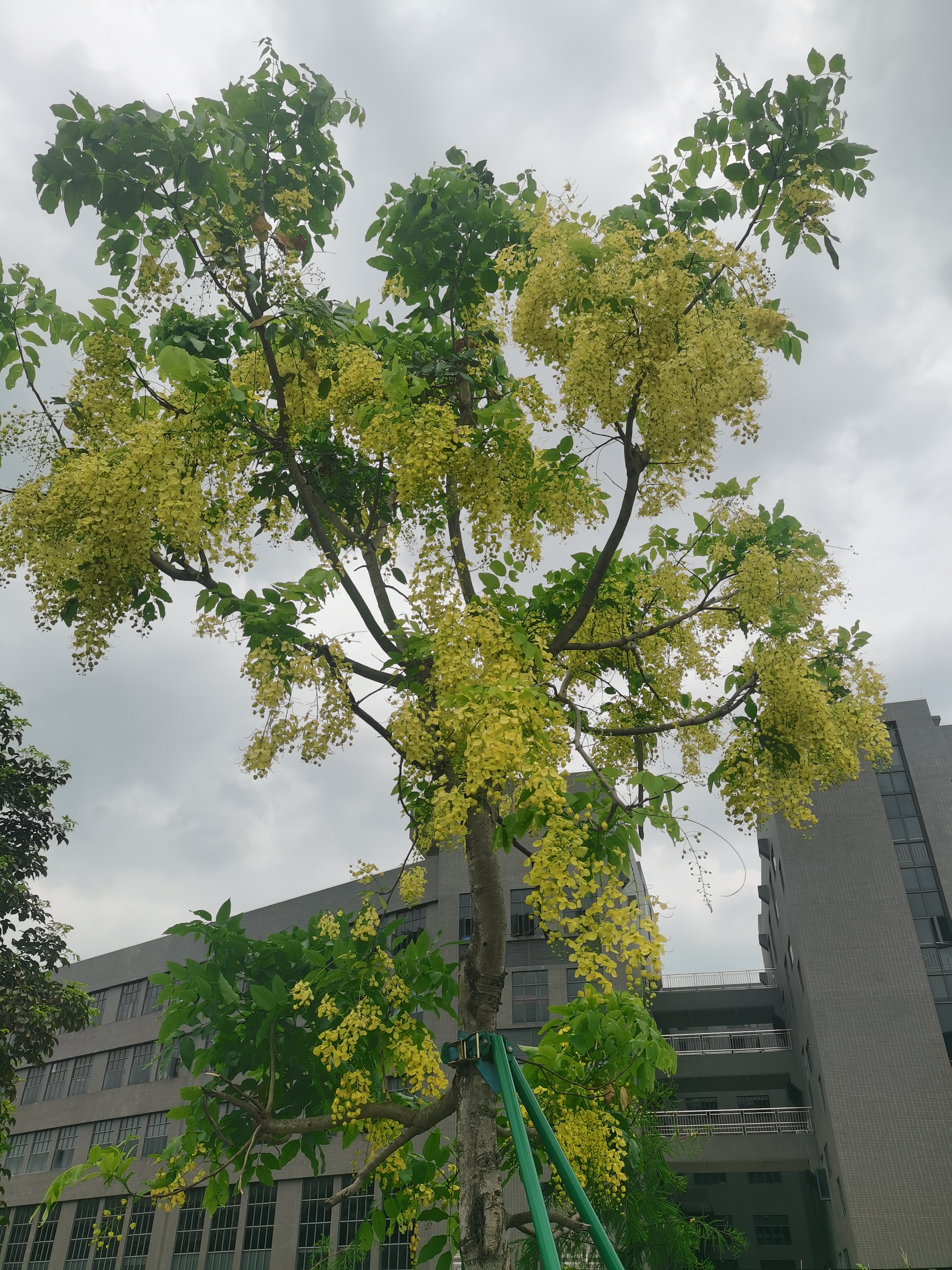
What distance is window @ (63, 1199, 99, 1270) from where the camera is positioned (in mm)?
31981

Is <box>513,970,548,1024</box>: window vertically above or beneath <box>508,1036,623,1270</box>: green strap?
above

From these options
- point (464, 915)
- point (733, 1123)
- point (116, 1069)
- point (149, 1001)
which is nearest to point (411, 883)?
point (464, 915)

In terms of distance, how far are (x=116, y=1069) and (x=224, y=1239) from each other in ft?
30.9

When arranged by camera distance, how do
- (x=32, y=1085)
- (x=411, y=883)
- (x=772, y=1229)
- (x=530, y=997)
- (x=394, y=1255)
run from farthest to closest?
(x=32, y=1085), (x=772, y=1229), (x=530, y=997), (x=394, y=1255), (x=411, y=883)

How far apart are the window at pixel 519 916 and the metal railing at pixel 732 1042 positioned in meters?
7.10

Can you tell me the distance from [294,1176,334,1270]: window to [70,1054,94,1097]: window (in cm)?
1346

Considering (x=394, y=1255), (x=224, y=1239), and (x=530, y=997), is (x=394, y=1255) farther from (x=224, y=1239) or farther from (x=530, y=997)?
(x=530, y=997)

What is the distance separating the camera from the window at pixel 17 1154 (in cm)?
3656

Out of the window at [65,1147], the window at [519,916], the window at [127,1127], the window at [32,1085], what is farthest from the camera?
the window at [32,1085]

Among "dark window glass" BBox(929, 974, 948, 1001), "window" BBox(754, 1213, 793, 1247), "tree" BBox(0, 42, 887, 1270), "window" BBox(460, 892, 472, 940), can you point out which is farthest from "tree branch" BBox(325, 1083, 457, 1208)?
"window" BBox(754, 1213, 793, 1247)

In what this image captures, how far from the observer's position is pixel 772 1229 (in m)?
31.6

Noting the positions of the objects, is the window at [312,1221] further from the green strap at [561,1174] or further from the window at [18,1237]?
the green strap at [561,1174]

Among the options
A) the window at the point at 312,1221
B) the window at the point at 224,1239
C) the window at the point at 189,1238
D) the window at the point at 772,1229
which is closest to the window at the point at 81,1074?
the window at the point at 189,1238

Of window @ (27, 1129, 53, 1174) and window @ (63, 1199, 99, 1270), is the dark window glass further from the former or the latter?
window @ (27, 1129, 53, 1174)
